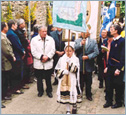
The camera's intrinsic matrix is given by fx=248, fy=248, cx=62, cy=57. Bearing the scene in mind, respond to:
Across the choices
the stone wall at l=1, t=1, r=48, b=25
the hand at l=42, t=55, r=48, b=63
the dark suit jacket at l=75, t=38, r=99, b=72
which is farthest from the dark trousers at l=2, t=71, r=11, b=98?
the stone wall at l=1, t=1, r=48, b=25

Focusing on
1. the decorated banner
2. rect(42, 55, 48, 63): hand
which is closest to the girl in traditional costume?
the decorated banner

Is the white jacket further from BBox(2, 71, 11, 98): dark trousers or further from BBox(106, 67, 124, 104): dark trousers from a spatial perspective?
BBox(106, 67, 124, 104): dark trousers

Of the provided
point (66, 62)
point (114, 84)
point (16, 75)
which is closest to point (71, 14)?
point (66, 62)

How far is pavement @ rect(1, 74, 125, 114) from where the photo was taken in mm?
5343

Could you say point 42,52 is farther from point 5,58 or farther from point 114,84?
point 114,84

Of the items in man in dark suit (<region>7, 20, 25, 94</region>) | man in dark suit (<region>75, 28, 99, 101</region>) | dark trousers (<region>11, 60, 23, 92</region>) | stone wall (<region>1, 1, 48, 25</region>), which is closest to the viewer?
man in dark suit (<region>75, 28, 99, 101</region>)

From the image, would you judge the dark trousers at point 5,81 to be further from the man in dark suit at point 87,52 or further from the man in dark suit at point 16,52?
the man in dark suit at point 87,52

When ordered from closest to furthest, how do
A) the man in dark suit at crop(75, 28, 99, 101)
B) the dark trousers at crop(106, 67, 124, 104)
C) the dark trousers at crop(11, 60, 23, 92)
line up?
1. the dark trousers at crop(106, 67, 124, 104)
2. the man in dark suit at crop(75, 28, 99, 101)
3. the dark trousers at crop(11, 60, 23, 92)

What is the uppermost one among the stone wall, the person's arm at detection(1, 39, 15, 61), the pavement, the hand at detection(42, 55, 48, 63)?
the stone wall

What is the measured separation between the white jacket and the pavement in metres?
0.81

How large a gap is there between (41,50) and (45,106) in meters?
1.36

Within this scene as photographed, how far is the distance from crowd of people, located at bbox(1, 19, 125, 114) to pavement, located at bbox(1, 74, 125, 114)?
14cm

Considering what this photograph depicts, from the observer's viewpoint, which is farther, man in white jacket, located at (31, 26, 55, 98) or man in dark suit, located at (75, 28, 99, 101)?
man in white jacket, located at (31, 26, 55, 98)

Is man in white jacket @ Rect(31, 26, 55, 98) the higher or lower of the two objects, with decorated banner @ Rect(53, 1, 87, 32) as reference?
lower
